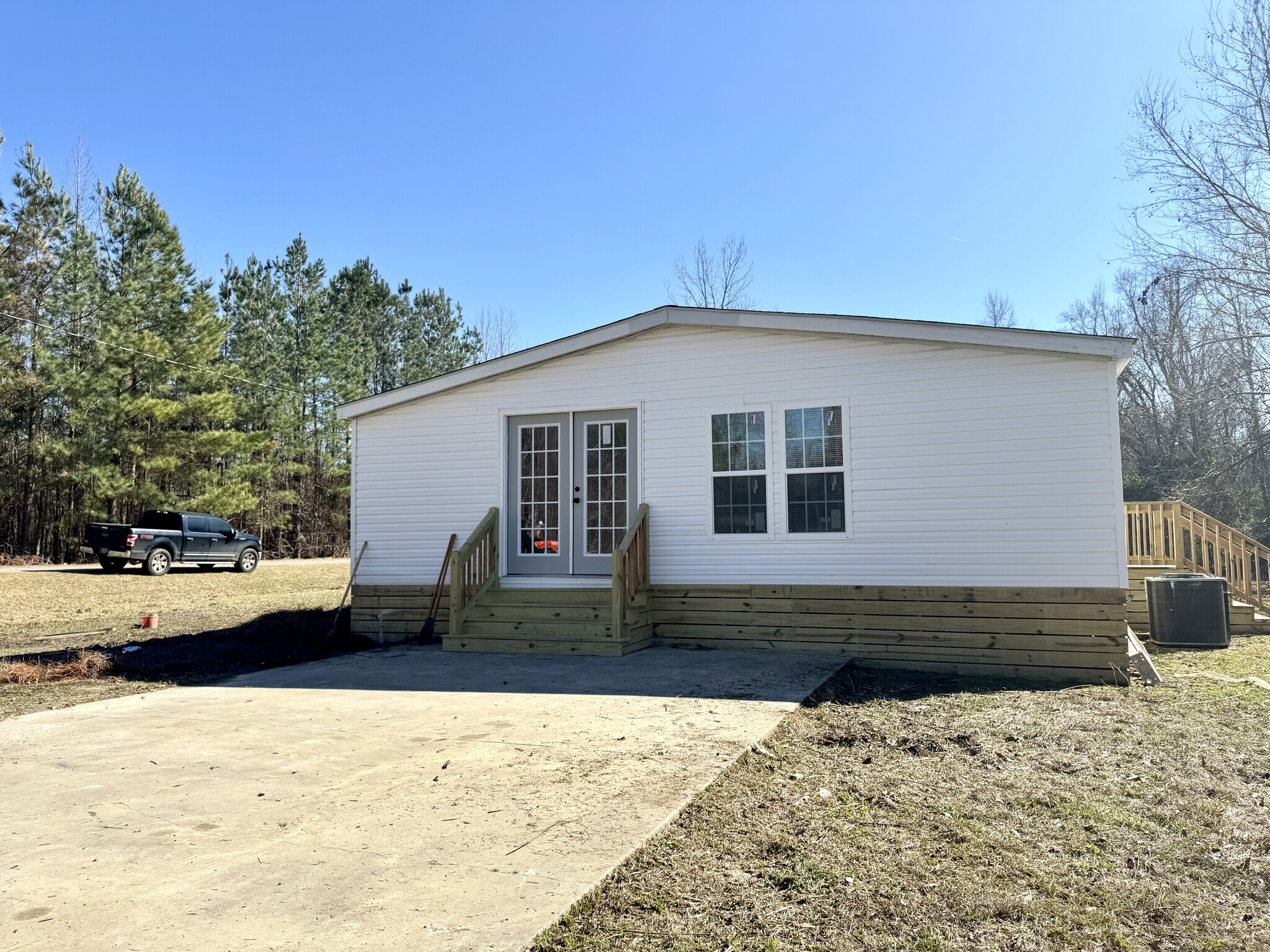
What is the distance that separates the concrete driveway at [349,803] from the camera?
265cm

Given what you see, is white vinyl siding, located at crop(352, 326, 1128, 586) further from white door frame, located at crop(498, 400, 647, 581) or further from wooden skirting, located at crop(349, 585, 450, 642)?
wooden skirting, located at crop(349, 585, 450, 642)

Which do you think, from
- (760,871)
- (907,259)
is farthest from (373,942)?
(907,259)

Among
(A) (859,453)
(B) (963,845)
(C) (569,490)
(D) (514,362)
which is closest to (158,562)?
(D) (514,362)

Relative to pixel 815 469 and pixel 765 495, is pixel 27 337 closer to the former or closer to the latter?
pixel 765 495

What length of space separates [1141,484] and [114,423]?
3039 cm

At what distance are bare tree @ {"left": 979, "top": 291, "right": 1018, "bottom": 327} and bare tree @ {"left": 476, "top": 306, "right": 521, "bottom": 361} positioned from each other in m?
19.3

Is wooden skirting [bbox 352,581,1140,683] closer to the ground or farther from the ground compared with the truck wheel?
closer to the ground

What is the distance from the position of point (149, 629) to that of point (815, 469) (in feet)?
30.9

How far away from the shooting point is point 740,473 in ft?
28.8

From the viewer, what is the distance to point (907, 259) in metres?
22.8

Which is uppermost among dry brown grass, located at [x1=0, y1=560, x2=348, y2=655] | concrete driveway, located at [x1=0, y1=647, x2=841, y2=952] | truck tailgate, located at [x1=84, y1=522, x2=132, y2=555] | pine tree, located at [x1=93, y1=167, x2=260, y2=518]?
pine tree, located at [x1=93, y1=167, x2=260, y2=518]

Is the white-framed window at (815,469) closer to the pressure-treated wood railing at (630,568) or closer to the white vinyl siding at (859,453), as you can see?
the white vinyl siding at (859,453)

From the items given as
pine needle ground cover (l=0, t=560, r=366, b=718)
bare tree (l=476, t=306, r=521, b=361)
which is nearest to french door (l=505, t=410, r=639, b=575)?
pine needle ground cover (l=0, t=560, r=366, b=718)

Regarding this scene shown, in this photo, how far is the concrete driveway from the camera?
2652mm
